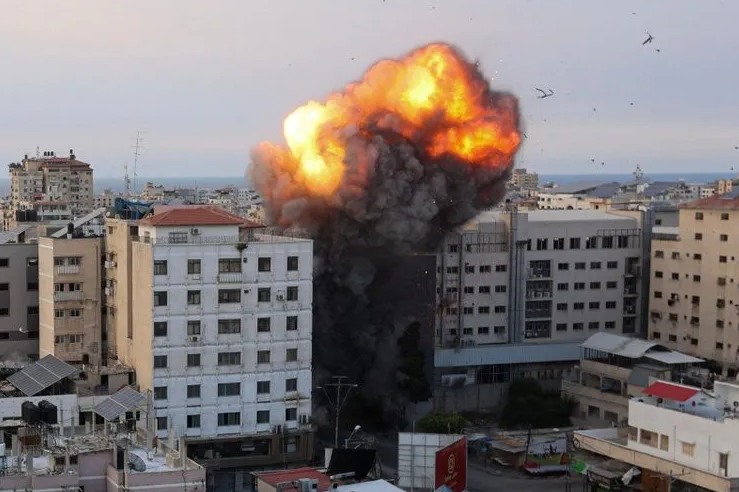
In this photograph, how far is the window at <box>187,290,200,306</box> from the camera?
43125 millimetres

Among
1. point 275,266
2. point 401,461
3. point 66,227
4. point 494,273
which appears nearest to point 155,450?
point 401,461

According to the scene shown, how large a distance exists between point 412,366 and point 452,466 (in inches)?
516

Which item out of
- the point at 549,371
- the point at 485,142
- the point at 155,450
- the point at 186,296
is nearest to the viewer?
the point at 155,450

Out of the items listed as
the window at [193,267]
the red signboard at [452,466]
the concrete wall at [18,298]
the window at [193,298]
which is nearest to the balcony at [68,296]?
the concrete wall at [18,298]

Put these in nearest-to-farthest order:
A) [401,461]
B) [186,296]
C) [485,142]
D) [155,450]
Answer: [155,450] < [401,461] < [186,296] < [485,142]

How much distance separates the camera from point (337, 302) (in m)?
51.1

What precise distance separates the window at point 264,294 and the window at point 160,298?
128 inches

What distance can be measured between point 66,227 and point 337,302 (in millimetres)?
11094

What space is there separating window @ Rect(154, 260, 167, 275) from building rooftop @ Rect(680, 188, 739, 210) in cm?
2827

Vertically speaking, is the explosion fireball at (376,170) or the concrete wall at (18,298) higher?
the explosion fireball at (376,170)

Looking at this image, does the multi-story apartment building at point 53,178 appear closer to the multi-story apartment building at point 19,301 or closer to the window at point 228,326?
the multi-story apartment building at point 19,301

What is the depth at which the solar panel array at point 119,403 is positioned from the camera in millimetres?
40688

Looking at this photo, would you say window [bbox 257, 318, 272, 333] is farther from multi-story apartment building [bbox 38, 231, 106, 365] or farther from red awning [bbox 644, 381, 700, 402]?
red awning [bbox 644, 381, 700, 402]

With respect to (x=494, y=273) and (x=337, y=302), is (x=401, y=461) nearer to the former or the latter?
(x=337, y=302)
